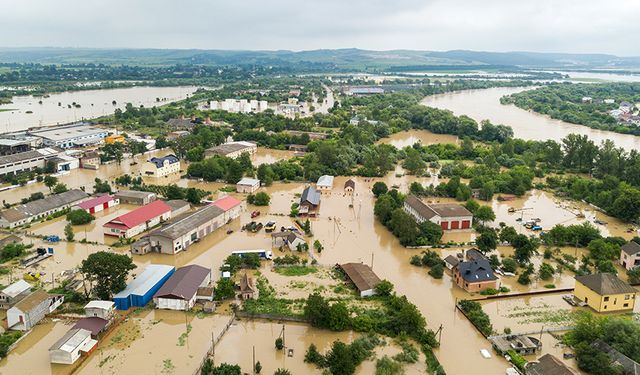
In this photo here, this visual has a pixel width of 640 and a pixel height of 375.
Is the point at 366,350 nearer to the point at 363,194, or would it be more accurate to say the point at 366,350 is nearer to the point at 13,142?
the point at 363,194

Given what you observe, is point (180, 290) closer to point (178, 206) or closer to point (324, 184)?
point (178, 206)

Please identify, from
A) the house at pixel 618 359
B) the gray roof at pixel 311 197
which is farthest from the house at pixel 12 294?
the house at pixel 618 359

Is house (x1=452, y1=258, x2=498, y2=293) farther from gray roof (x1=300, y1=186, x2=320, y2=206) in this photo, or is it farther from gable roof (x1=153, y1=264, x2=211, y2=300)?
gray roof (x1=300, y1=186, x2=320, y2=206)

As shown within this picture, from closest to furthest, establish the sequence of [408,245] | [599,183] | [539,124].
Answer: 1. [408,245]
2. [599,183]
3. [539,124]

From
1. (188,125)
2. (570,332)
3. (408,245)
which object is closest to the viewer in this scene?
(570,332)

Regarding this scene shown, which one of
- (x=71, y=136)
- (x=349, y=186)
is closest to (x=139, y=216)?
(x=349, y=186)

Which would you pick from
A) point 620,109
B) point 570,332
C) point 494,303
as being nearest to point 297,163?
point 494,303
